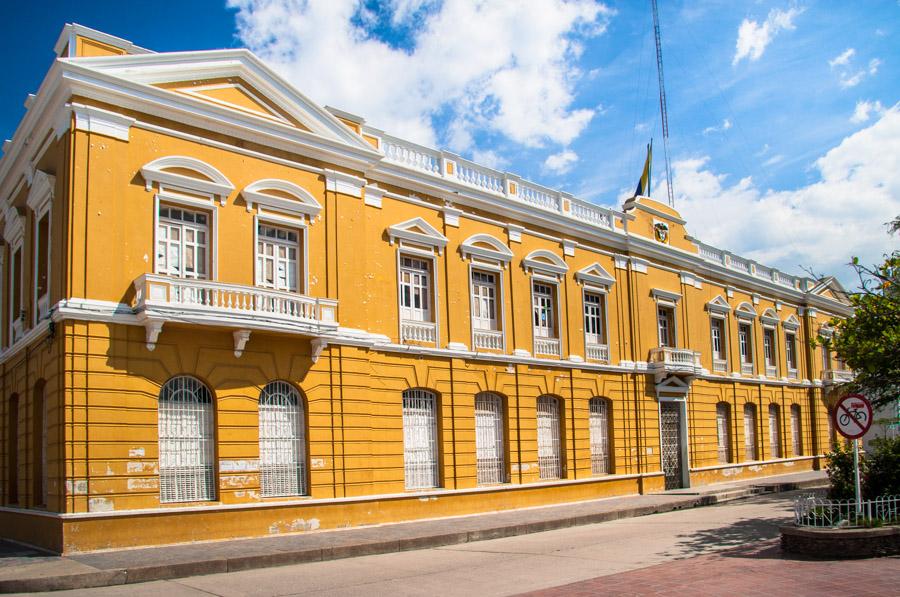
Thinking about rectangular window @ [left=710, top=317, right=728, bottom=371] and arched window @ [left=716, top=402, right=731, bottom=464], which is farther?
rectangular window @ [left=710, top=317, right=728, bottom=371]

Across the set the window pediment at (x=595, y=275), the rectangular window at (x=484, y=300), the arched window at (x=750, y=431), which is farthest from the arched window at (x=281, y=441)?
the arched window at (x=750, y=431)

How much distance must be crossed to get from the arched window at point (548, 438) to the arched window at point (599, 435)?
153cm

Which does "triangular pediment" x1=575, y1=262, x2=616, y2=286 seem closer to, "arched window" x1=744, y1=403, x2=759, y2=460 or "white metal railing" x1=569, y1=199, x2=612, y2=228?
"white metal railing" x1=569, y1=199, x2=612, y2=228

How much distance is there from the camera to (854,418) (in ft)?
38.4

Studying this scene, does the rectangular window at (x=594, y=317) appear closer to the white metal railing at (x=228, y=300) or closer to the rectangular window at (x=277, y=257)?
the white metal railing at (x=228, y=300)

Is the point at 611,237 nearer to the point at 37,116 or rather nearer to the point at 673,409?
the point at 673,409

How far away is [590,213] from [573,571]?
595 inches

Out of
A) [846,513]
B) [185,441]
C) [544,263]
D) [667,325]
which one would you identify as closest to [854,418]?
[846,513]

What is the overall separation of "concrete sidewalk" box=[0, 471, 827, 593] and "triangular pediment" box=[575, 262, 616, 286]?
6.43m

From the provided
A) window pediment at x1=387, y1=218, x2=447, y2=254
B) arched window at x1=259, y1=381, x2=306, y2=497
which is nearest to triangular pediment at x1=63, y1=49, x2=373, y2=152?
window pediment at x1=387, y1=218, x2=447, y2=254

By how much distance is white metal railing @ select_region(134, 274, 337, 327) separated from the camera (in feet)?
45.3

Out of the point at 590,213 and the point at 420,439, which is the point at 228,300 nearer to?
the point at 420,439

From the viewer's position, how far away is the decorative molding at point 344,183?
17109mm

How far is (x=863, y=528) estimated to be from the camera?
454 inches
